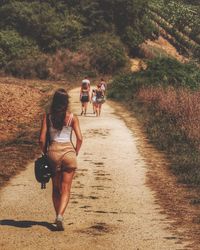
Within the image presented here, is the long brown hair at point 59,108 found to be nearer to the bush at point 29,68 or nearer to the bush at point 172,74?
the bush at point 172,74

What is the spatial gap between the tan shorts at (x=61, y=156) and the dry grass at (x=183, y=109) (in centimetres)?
837

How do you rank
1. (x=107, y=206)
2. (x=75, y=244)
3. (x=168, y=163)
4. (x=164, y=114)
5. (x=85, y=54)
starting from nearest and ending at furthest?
(x=75, y=244)
(x=107, y=206)
(x=168, y=163)
(x=164, y=114)
(x=85, y=54)

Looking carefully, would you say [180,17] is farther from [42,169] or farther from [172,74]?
[42,169]

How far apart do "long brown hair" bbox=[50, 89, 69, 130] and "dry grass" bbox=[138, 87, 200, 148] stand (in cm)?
846

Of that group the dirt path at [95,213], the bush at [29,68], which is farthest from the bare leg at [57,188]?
the bush at [29,68]

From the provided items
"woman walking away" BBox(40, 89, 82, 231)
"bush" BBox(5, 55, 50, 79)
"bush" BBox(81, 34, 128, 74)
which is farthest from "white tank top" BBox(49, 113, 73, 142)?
"bush" BBox(81, 34, 128, 74)

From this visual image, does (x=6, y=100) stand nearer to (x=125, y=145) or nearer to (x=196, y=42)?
(x=125, y=145)

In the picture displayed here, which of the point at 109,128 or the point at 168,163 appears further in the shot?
the point at 109,128

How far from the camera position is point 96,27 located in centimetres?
5991

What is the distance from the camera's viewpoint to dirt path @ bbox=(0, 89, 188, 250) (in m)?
7.66

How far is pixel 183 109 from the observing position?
20594 millimetres

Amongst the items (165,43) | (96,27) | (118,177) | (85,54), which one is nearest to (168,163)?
(118,177)

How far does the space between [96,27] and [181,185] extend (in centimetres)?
4965

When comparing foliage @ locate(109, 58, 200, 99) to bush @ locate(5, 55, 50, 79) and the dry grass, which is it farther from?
bush @ locate(5, 55, 50, 79)
